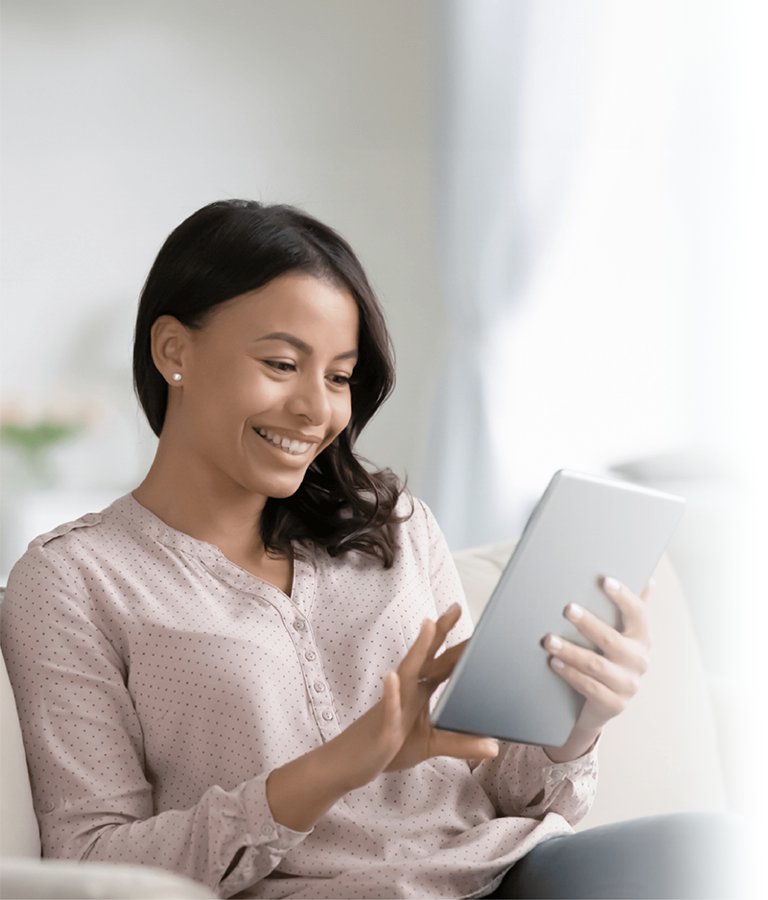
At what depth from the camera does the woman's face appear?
102 cm

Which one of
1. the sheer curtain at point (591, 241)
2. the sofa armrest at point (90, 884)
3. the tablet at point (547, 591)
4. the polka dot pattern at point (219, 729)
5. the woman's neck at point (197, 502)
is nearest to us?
the sofa armrest at point (90, 884)

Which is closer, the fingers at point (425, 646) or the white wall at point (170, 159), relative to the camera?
the fingers at point (425, 646)

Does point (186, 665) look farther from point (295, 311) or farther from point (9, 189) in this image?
point (9, 189)

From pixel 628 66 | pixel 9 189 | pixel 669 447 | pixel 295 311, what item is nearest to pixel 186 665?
pixel 295 311

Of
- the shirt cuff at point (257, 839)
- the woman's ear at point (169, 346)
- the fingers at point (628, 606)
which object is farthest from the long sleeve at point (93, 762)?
the fingers at point (628, 606)

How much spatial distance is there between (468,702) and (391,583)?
0.32 m

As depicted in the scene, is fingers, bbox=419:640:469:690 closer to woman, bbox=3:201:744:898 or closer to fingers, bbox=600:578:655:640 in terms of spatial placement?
woman, bbox=3:201:744:898

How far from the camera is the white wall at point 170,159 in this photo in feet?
7.93

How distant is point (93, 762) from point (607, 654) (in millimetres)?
506

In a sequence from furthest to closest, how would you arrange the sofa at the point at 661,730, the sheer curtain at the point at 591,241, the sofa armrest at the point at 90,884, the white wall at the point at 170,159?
the white wall at the point at 170,159
the sheer curtain at the point at 591,241
the sofa at the point at 661,730
the sofa armrest at the point at 90,884

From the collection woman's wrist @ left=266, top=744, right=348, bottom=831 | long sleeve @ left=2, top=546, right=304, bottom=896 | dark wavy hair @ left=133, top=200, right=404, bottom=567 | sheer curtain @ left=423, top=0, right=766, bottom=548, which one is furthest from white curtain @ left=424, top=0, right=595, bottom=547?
woman's wrist @ left=266, top=744, right=348, bottom=831

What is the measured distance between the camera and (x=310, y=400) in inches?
40.6

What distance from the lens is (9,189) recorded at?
2.43 metres

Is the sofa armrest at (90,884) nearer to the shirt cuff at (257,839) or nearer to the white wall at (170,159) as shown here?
the shirt cuff at (257,839)
